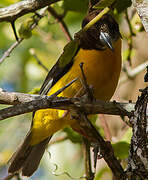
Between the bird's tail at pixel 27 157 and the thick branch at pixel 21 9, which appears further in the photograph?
the bird's tail at pixel 27 157

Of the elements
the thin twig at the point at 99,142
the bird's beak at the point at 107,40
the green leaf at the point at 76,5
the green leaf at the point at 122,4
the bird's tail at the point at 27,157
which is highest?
the green leaf at the point at 76,5

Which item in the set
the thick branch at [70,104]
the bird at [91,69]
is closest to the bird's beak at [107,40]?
the bird at [91,69]

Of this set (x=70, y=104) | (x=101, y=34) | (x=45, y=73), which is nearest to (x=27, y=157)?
(x=45, y=73)

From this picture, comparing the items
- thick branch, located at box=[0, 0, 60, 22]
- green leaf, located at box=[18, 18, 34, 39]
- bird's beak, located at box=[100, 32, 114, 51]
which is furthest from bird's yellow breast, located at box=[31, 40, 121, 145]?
thick branch, located at box=[0, 0, 60, 22]

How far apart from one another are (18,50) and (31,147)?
130cm

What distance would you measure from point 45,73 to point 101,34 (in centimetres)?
122

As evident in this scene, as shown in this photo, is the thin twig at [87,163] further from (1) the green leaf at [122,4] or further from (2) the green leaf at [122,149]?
(1) the green leaf at [122,4]

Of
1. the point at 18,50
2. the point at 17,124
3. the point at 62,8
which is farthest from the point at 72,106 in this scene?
the point at 18,50

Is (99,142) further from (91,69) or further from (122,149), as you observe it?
(91,69)

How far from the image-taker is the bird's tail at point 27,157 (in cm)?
313

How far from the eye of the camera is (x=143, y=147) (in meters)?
1.49

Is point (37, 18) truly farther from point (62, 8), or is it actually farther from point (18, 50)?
point (18, 50)

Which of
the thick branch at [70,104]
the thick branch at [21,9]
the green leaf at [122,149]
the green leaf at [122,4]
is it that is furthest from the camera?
the green leaf at [122,149]

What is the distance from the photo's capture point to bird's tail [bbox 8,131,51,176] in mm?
3129
